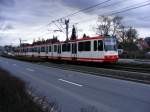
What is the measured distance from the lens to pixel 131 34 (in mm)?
106250

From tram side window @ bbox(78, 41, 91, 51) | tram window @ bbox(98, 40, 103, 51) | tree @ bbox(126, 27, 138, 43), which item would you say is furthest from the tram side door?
tree @ bbox(126, 27, 138, 43)

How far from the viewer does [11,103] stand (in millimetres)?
8023

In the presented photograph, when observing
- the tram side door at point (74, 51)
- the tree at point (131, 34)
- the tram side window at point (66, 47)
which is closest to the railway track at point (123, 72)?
the tram side door at point (74, 51)

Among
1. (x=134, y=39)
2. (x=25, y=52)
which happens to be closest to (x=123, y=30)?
(x=134, y=39)

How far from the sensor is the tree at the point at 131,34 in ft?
344

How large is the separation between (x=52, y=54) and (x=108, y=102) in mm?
40688

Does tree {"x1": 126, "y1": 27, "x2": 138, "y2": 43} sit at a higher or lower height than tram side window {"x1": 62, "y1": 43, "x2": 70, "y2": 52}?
higher

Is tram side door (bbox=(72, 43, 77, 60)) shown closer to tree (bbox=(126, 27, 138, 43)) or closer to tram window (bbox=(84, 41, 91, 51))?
tram window (bbox=(84, 41, 91, 51))

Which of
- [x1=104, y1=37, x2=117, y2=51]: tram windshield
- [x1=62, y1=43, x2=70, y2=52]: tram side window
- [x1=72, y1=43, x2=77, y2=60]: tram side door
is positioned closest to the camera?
[x1=104, y1=37, x2=117, y2=51]: tram windshield

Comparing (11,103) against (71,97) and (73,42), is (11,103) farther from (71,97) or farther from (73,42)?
(73,42)

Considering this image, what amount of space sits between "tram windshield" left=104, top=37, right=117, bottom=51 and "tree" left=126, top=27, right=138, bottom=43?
70.2 m

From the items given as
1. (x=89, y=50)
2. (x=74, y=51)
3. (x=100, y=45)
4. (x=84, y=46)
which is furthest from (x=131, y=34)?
(x=100, y=45)

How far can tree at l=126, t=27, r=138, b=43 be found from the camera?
105 m

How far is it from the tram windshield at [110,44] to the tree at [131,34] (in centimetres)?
7017
